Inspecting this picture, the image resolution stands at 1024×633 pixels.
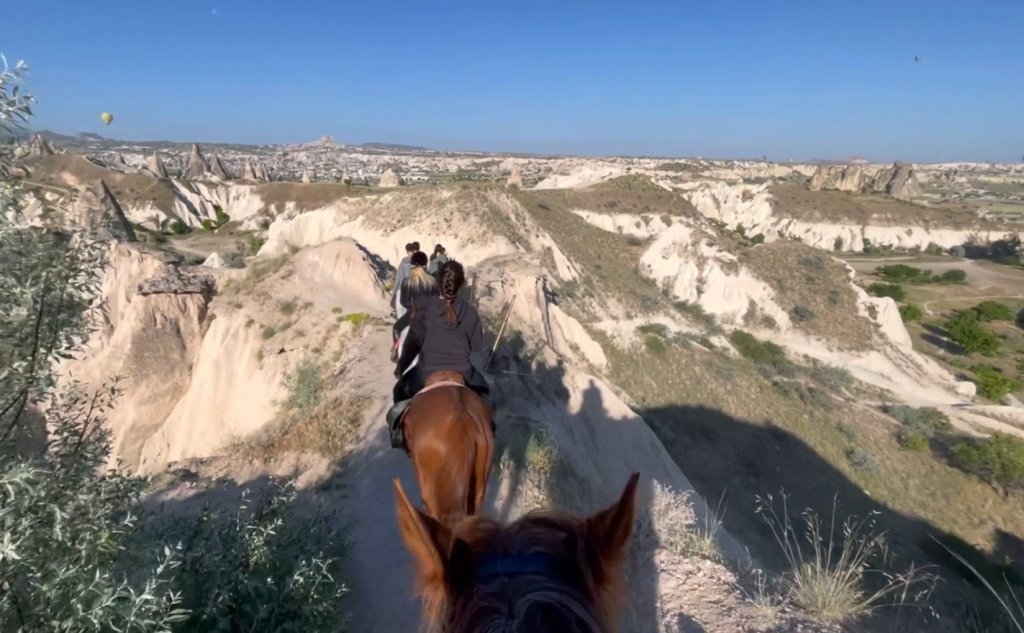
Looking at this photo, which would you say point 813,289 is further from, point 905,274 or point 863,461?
point 905,274

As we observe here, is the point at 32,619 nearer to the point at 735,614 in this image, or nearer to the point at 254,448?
the point at 735,614

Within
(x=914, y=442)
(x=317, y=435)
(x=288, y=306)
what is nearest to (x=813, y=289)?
(x=914, y=442)

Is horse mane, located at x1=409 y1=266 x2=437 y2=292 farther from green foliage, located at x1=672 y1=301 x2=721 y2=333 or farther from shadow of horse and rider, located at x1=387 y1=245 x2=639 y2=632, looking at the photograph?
green foliage, located at x1=672 y1=301 x2=721 y2=333

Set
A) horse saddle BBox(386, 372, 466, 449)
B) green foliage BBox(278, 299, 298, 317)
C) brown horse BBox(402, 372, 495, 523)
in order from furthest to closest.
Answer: green foliage BBox(278, 299, 298, 317)
horse saddle BBox(386, 372, 466, 449)
brown horse BBox(402, 372, 495, 523)

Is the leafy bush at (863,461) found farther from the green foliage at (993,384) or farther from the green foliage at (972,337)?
the green foliage at (972,337)

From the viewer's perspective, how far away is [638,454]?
1316 cm

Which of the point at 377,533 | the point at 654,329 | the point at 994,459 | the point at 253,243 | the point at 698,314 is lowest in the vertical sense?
the point at 994,459

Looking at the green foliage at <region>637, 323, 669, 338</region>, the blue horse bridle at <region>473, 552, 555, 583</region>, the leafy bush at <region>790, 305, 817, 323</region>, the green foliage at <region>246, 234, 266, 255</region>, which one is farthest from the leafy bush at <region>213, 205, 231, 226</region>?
the blue horse bridle at <region>473, 552, 555, 583</region>

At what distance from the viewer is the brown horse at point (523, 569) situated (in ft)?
4.20

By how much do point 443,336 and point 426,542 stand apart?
391cm

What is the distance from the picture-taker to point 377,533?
6438 mm

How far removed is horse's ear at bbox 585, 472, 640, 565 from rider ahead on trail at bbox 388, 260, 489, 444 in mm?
A: 3934

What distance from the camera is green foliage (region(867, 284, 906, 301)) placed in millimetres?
51750

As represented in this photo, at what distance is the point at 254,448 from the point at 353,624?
13.9 feet
